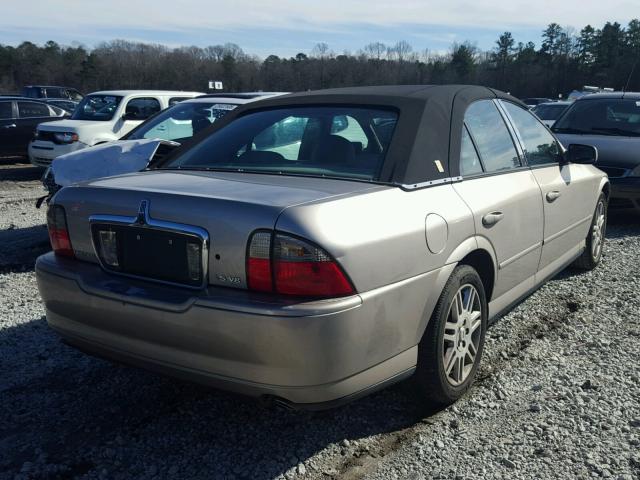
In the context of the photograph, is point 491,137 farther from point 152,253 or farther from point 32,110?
point 32,110

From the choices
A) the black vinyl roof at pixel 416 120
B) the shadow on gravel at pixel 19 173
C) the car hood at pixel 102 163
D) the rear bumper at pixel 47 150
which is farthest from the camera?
the shadow on gravel at pixel 19 173

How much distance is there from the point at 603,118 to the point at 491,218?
632cm

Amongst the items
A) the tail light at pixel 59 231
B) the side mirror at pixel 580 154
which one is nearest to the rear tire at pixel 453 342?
the tail light at pixel 59 231

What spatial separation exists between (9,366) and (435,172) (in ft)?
9.02

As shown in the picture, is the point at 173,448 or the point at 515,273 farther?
the point at 515,273

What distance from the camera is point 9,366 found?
3762 millimetres

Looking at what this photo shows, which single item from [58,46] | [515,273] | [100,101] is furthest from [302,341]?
[58,46]

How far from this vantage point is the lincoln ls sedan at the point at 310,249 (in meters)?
2.45

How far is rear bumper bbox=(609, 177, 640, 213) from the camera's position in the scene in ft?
24.9

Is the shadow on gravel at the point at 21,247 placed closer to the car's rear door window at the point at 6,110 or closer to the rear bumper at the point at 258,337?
the rear bumper at the point at 258,337

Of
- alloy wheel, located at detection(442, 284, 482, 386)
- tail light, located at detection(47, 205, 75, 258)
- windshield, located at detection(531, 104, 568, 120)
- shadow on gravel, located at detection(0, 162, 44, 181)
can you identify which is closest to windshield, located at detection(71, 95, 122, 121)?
shadow on gravel, located at detection(0, 162, 44, 181)

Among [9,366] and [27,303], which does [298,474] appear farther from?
[27,303]

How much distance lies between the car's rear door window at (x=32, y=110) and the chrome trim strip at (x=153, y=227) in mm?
13878

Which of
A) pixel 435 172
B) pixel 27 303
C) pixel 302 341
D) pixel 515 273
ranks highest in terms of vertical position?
pixel 435 172
